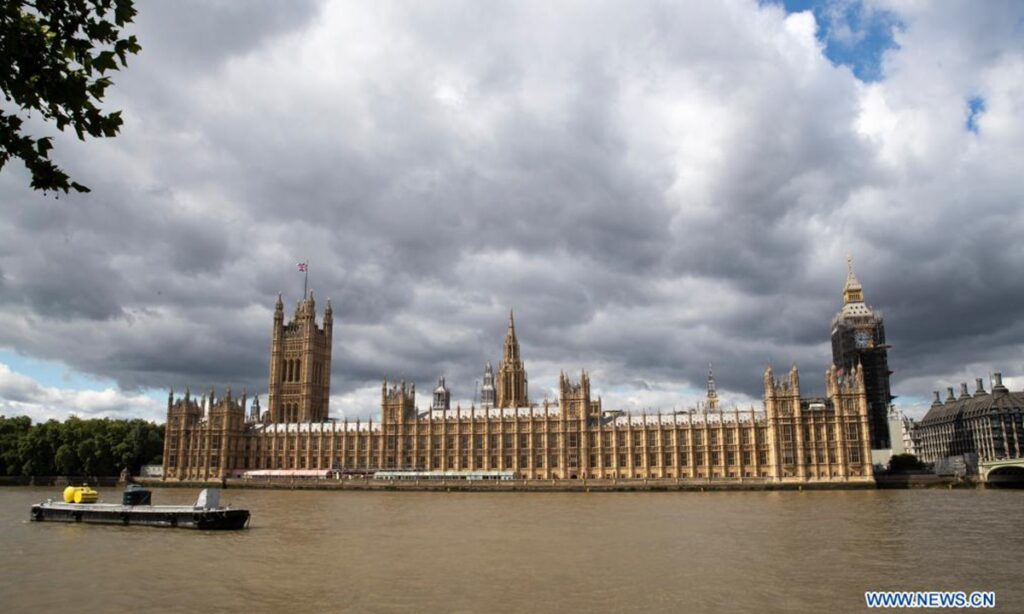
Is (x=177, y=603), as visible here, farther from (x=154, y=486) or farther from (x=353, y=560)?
(x=154, y=486)

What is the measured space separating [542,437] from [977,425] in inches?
3913

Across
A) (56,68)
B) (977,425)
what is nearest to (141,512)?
(56,68)

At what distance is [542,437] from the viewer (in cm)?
12875

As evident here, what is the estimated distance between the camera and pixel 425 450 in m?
136

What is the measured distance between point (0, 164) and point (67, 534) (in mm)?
49049

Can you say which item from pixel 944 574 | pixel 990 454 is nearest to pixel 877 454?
pixel 990 454

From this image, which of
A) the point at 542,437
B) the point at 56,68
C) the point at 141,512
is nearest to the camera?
the point at 56,68

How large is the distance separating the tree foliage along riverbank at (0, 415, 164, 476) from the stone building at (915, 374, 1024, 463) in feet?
517

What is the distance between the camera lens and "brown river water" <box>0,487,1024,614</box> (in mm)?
27656

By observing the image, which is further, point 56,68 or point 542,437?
point 542,437

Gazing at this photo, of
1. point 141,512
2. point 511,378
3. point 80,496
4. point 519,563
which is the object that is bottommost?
point 519,563

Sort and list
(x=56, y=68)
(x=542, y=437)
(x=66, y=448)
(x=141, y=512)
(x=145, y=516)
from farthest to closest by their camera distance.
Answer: (x=542, y=437) → (x=66, y=448) → (x=141, y=512) → (x=145, y=516) → (x=56, y=68)

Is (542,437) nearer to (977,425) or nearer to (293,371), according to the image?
(293,371)

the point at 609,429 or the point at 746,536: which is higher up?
the point at 609,429
